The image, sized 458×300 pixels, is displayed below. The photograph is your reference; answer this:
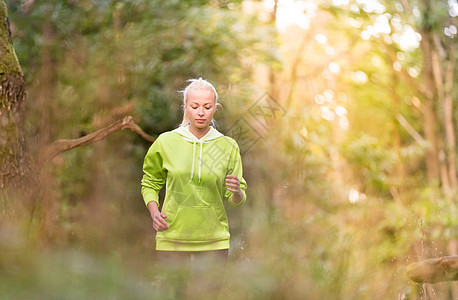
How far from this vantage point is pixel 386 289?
3.04 m

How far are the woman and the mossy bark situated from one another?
82 centimetres

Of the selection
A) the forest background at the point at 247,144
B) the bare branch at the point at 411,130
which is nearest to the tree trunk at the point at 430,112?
the forest background at the point at 247,144

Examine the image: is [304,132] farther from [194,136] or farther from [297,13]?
[194,136]

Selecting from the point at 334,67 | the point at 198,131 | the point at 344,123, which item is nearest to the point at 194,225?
the point at 198,131

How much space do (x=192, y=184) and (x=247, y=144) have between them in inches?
122

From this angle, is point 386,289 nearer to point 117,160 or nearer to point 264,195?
point 264,195

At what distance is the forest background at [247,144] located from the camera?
71.2 inches

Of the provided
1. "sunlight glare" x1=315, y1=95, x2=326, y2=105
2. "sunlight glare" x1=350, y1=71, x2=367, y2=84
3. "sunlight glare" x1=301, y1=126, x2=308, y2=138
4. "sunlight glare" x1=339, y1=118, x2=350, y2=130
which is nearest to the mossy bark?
"sunlight glare" x1=301, y1=126, x2=308, y2=138

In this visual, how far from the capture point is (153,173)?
2795 millimetres

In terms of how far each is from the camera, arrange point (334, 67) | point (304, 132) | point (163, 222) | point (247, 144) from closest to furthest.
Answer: point (163, 222), point (247, 144), point (304, 132), point (334, 67)

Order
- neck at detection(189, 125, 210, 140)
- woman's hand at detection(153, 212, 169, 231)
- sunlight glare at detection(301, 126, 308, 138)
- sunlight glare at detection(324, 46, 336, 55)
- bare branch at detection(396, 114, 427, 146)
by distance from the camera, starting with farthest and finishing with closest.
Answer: sunlight glare at detection(324, 46, 336, 55) < bare branch at detection(396, 114, 427, 146) < sunlight glare at detection(301, 126, 308, 138) < neck at detection(189, 125, 210, 140) < woman's hand at detection(153, 212, 169, 231)

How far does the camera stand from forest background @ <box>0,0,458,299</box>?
5.93 ft

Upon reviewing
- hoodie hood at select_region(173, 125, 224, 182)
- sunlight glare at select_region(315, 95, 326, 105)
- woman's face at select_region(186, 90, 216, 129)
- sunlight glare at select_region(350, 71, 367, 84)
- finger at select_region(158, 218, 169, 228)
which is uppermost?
woman's face at select_region(186, 90, 216, 129)

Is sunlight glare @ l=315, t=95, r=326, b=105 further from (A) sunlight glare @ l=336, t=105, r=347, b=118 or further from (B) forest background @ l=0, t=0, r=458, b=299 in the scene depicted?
(A) sunlight glare @ l=336, t=105, r=347, b=118
